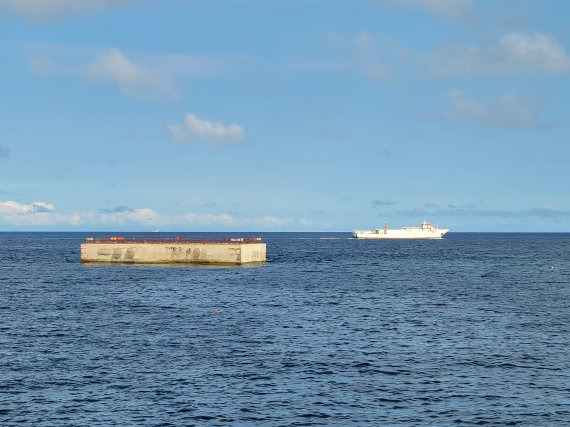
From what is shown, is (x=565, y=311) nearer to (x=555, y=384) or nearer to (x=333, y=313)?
(x=333, y=313)

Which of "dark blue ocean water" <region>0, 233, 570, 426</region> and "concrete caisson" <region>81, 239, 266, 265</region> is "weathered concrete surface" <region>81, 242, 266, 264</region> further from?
"dark blue ocean water" <region>0, 233, 570, 426</region>

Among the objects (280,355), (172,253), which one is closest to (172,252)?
(172,253)

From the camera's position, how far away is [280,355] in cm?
5084

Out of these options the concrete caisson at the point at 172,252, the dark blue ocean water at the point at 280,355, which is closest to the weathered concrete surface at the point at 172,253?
the concrete caisson at the point at 172,252

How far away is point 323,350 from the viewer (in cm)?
5272

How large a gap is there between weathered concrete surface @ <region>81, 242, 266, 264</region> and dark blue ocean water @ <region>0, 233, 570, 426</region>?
25.8 meters

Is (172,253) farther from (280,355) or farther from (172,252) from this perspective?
(280,355)

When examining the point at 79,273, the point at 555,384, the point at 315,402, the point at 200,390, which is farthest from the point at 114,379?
the point at 79,273

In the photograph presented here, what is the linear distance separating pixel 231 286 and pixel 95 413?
193 feet

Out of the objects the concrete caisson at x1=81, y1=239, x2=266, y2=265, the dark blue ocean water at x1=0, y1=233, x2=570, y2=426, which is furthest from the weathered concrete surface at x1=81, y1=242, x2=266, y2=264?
the dark blue ocean water at x1=0, y1=233, x2=570, y2=426

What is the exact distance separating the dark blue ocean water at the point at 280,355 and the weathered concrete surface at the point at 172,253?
25755mm

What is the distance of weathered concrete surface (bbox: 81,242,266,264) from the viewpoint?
123188 mm

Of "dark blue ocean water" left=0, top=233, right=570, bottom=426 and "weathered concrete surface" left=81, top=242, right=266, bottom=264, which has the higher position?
"weathered concrete surface" left=81, top=242, right=266, bottom=264

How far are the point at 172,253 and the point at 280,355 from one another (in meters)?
77.5
